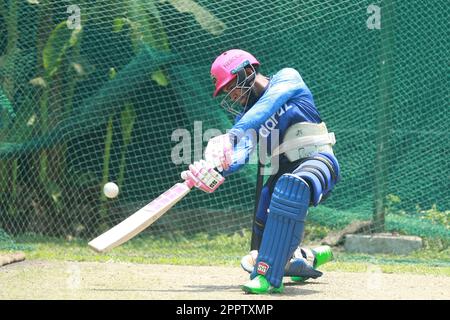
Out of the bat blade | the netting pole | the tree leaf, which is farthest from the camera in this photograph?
the tree leaf

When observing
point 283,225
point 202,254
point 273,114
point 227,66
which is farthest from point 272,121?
point 202,254

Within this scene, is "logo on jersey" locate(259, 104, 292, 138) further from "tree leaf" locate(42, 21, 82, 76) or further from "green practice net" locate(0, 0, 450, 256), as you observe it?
"tree leaf" locate(42, 21, 82, 76)

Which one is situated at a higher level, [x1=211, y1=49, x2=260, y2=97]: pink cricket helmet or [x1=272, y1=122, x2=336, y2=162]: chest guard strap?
[x1=211, y1=49, x2=260, y2=97]: pink cricket helmet

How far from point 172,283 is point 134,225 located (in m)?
0.80

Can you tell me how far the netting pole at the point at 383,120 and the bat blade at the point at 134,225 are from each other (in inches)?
150

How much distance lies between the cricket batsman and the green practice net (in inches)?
115

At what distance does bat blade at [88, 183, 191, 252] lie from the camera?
202 inches

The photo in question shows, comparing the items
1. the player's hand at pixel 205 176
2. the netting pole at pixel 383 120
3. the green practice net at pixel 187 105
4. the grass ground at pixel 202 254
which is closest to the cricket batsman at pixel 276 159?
the player's hand at pixel 205 176

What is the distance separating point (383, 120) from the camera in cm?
889

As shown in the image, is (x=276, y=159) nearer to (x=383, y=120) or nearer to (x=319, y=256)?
(x=319, y=256)

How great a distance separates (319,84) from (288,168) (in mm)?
3570

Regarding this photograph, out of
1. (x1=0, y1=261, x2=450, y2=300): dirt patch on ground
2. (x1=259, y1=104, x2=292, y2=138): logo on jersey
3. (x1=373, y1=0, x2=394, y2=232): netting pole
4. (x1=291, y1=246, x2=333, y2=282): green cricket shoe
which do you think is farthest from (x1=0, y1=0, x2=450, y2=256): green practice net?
(x1=259, y1=104, x2=292, y2=138): logo on jersey

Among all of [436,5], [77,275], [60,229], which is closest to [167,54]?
[60,229]

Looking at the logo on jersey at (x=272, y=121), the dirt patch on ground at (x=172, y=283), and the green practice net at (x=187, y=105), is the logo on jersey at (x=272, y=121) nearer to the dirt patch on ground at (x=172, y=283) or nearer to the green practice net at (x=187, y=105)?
the dirt patch on ground at (x=172, y=283)
